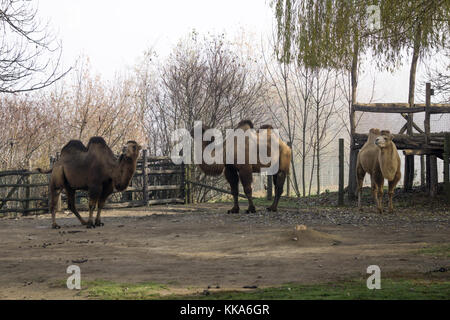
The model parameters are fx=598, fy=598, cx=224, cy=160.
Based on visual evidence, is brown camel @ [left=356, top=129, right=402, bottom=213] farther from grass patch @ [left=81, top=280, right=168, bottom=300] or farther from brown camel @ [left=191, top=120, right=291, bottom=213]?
grass patch @ [left=81, top=280, right=168, bottom=300]

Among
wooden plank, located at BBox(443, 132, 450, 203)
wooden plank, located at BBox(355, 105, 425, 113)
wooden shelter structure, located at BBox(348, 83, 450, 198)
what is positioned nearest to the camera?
wooden plank, located at BBox(443, 132, 450, 203)

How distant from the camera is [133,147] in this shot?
11523 mm

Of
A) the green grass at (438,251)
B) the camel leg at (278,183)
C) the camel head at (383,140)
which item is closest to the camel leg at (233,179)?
the camel leg at (278,183)

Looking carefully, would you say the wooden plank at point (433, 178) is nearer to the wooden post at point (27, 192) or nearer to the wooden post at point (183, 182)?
the wooden post at point (183, 182)

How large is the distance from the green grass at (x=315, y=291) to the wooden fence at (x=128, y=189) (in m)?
11.4

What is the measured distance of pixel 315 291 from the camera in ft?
17.5

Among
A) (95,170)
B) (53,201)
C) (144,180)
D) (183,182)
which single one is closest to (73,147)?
(95,170)

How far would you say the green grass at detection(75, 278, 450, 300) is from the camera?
16.6 ft

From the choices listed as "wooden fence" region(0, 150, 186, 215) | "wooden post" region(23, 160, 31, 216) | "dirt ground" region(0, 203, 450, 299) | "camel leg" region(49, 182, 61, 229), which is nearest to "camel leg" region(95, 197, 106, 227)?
"dirt ground" region(0, 203, 450, 299)

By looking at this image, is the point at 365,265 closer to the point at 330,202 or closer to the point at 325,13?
the point at 325,13

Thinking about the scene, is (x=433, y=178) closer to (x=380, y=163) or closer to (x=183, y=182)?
(x=380, y=163)

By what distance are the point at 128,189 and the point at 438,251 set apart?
11.3 meters

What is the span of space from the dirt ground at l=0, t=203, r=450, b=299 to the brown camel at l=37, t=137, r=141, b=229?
840 millimetres

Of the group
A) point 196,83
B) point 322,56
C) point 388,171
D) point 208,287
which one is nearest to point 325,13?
point 322,56
